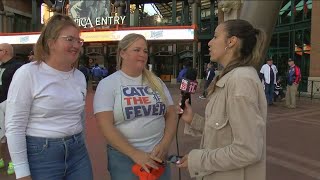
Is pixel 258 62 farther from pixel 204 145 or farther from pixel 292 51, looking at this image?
pixel 292 51

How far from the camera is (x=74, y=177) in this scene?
2.70 meters

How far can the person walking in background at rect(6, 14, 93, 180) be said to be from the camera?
2383 mm

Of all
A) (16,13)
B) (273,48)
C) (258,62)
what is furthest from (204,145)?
(16,13)

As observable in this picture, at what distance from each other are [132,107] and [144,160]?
38cm

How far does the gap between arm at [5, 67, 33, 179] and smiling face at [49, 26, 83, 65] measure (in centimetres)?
27

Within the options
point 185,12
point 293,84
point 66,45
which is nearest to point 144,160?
point 66,45

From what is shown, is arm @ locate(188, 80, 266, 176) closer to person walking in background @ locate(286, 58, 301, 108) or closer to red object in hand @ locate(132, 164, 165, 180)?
red object in hand @ locate(132, 164, 165, 180)

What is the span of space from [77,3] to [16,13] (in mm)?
8005

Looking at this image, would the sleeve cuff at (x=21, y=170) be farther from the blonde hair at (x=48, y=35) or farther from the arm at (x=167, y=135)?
the arm at (x=167, y=135)

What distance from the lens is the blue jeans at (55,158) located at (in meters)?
2.50

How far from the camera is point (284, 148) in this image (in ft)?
24.2

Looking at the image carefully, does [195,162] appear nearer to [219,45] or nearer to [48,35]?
[219,45]

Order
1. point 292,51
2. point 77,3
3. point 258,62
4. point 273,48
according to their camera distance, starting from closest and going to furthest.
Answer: point 258,62 < point 292,51 < point 273,48 < point 77,3

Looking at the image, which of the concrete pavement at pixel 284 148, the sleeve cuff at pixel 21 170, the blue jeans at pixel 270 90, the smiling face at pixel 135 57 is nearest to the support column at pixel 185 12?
the blue jeans at pixel 270 90
